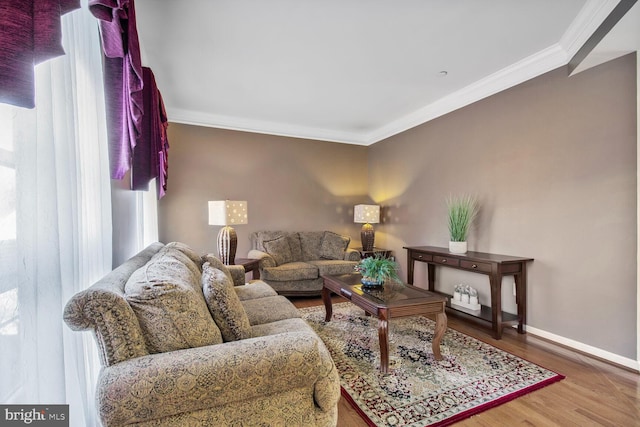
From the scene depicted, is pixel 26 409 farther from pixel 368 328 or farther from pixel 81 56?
pixel 368 328

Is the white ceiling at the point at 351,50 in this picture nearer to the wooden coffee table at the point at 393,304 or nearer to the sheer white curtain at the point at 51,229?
the sheer white curtain at the point at 51,229

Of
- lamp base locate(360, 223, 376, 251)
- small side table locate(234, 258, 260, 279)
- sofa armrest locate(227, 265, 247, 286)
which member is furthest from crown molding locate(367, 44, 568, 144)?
sofa armrest locate(227, 265, 247, 286)

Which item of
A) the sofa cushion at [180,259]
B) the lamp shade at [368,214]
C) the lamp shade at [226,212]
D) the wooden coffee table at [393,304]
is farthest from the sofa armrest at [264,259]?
the sofa cushion at [180,259]

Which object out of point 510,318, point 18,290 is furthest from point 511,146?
point 18,290

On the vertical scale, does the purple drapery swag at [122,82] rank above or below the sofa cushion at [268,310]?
above

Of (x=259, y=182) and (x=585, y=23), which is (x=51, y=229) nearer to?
(x=585, y=23)

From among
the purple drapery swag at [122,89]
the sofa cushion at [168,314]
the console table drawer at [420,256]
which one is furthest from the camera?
the console table drawer at [420,256]

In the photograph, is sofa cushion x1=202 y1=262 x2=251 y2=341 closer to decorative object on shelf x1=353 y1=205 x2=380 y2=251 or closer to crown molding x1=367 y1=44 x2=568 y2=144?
crown molding x1=367 y1=44 x2=568 y2=144

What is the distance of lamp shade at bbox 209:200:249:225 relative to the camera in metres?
3.69

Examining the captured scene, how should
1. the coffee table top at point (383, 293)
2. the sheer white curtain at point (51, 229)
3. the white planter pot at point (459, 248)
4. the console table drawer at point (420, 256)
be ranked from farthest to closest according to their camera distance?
the console table drawer at point (420, 256), the white planter pot at point (459, 248), the coffee table top at point (383, 293), the sheer white curtain at point (51, 229)

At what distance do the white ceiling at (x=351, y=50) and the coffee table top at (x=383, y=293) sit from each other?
2259mm

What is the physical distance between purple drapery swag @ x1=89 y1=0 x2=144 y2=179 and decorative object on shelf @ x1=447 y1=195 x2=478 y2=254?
3.27m

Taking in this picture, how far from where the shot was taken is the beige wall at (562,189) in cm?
233

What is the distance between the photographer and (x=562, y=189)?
2.71m
